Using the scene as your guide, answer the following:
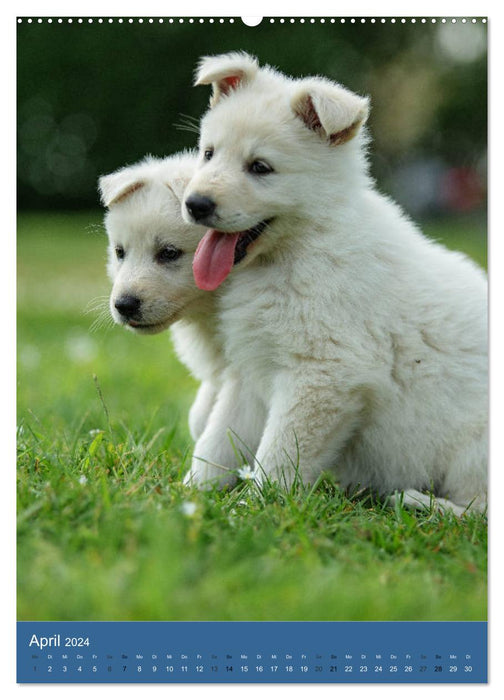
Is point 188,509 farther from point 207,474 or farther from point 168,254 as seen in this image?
point 168,254

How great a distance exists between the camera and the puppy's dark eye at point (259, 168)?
144 inches

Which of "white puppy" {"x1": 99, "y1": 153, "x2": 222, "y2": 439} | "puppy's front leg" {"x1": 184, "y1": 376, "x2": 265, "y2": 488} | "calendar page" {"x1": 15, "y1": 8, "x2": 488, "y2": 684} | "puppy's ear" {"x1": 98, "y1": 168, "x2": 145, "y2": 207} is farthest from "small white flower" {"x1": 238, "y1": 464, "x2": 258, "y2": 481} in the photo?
"puppy's ear" {"x1": 98, "y1": 168, "x2": 145, "y2": 207}

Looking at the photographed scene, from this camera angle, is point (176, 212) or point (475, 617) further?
point (176, 212)

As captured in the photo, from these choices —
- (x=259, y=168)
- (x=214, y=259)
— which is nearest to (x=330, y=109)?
(x=259, y=168)

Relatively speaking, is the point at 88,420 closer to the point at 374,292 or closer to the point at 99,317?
the point at 99,317

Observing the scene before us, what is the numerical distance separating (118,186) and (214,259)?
71 cm

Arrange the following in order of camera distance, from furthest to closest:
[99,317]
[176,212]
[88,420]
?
1. [88,420]
2. [99,317]
3. [176,212]

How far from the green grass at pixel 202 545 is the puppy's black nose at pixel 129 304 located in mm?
610

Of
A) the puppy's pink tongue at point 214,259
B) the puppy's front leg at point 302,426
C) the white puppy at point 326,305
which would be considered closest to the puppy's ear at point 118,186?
the white puppy at point 326,305

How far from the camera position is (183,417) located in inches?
215

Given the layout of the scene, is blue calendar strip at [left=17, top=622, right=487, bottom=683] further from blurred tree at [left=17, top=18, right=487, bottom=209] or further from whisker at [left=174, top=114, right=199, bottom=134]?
whisker at [left=174, top=114, right=199, bottom=134]

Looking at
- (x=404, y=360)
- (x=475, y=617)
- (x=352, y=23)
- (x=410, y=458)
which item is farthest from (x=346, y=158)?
(x=475, y=617)

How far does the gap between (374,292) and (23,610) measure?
6.07 feet
